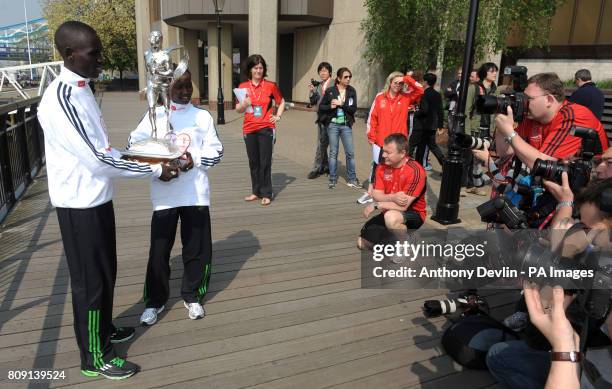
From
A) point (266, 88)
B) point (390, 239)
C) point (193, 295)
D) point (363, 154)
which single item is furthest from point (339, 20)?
point (193, 295)

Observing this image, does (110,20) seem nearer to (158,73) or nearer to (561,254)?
(158,73)

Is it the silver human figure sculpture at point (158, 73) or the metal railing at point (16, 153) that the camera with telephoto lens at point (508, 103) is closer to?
the silver human figure sculpture at point (158, 73)

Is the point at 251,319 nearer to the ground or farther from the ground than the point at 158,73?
nearer to the ground

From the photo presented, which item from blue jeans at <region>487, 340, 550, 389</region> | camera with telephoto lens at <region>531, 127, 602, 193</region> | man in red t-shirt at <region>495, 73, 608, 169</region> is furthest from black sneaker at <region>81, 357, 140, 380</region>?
man in red t-shirt at <region>495, 73, 608, 169</region>

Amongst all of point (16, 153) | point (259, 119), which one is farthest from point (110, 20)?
point (259, 119)

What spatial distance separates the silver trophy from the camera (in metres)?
2.63

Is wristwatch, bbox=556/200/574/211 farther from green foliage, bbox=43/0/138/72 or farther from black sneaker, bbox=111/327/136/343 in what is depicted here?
green foliage, bbox=43/0/138/72

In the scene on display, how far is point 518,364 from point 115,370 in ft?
7.32

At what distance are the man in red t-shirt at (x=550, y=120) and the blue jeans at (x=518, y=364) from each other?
44.9 inches

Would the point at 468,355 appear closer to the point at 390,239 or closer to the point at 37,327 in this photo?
the point at 390,239

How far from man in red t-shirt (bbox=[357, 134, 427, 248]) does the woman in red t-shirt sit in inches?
87.9

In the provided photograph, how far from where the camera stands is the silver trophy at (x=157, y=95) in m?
2.63

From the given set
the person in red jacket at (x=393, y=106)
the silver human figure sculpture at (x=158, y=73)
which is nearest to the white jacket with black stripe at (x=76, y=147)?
the silver human figure sculpture at (x=158, y=73)

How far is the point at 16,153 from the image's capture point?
20.8ft
